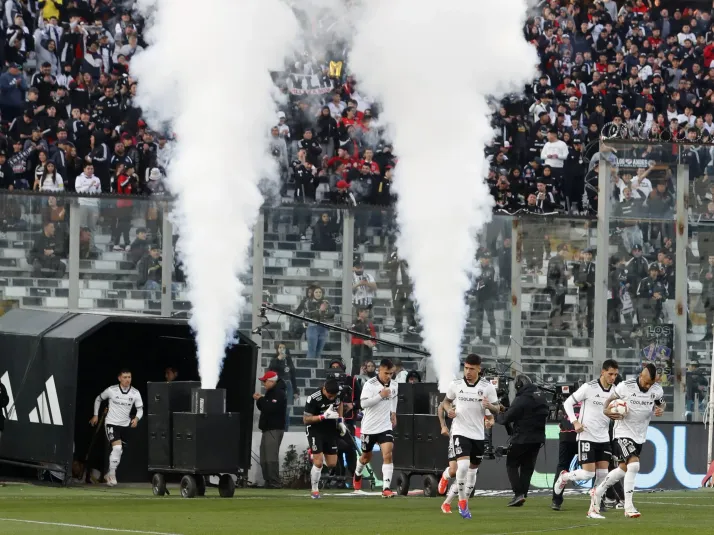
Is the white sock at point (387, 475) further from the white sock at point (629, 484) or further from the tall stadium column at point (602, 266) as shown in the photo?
the tall stadium column at point (602, 266)

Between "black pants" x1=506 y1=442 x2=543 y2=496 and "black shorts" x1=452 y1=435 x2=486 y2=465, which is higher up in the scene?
"black shorts" x1=452 y1=435 x2=486 y2=465

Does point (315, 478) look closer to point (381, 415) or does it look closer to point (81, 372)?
point (381, 415)

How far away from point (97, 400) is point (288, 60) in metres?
9.64

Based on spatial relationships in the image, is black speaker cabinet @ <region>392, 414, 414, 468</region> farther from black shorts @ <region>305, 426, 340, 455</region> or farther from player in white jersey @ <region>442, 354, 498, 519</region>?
player in white jersey @ <region>442, 354, 498, 519</region>

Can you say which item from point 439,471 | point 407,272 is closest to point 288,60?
point 407,272

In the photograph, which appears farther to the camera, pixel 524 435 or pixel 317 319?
pixel 317 319

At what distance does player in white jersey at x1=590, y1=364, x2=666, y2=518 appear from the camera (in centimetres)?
1634

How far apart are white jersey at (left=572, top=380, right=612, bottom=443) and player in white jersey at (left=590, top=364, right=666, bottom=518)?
2.83 feet

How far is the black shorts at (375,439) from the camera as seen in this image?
20.7 metres

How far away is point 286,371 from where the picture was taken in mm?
23453

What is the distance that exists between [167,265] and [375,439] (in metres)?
4.62

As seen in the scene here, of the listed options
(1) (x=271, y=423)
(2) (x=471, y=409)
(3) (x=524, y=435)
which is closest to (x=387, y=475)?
(3) (x=524, y=435)

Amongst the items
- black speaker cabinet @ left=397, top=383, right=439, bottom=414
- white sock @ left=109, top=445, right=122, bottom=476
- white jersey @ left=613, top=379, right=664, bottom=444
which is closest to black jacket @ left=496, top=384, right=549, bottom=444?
white jersey @ left=613, top=379, right=664, bottom=444

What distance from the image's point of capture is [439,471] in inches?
827
